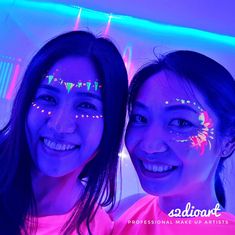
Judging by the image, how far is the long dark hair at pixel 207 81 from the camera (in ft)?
4.90

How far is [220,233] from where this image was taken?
4.87ft

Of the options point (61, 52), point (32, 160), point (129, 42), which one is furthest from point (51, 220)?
point (129, 42)

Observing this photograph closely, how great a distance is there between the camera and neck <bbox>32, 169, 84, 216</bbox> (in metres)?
1.42

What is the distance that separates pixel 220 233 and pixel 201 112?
508mm

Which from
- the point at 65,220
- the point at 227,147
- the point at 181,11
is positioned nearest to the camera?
the point at 65,220

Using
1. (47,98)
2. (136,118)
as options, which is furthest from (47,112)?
(136,118)

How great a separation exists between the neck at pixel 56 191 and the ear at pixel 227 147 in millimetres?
604

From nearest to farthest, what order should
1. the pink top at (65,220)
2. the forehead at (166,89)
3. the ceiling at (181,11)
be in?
the pink top at (65,220) < the forehead at (166,89) < the ceiling at (181,11)

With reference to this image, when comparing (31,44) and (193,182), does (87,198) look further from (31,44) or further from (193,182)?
(31,44)

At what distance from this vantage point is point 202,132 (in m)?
1.48

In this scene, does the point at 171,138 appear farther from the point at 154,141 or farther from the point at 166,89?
the point at 166,89

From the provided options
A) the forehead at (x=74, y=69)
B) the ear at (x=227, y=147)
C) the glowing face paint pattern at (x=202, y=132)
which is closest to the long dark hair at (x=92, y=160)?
the forehead at (x=74, y=69)

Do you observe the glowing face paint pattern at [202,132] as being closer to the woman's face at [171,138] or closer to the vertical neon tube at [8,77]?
the woman's face at [171,138]

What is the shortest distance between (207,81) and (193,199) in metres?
0.49
